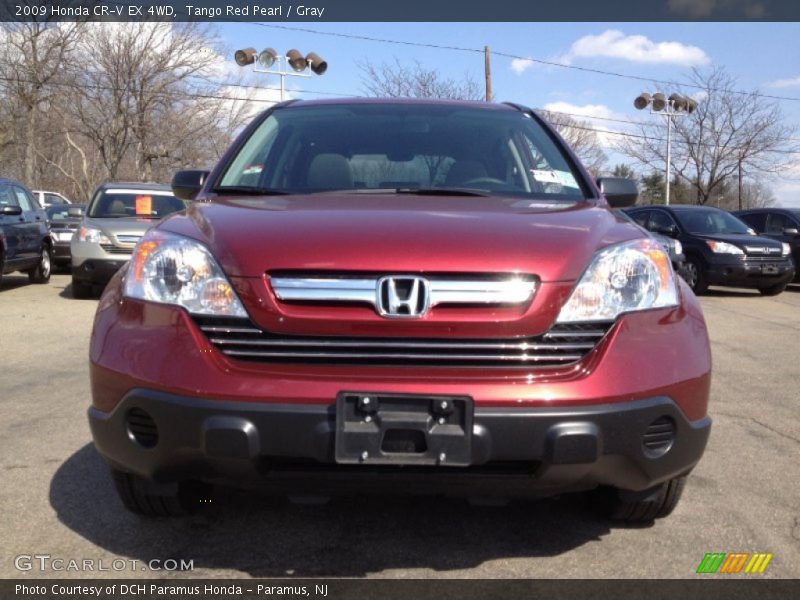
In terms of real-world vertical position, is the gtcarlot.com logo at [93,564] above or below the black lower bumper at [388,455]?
below

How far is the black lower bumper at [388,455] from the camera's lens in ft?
7.40

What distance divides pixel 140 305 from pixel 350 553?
3.69 ft

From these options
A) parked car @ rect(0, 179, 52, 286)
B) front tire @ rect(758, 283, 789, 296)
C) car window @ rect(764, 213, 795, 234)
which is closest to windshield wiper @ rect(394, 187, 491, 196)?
parked car @ rect(0, 179, 52, 286)

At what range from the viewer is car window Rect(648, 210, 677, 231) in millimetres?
14094

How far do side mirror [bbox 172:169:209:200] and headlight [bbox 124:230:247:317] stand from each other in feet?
2.99

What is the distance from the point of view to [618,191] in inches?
138

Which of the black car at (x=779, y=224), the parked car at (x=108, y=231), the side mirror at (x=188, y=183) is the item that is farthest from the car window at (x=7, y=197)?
the black car at (x=779, y=224)

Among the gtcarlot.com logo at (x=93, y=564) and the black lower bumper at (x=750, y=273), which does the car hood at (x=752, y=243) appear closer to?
the black lower bumper at (x=750, y=273)

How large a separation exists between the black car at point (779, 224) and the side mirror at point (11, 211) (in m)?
12.6

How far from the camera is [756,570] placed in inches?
109

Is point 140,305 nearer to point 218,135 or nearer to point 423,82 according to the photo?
point 423,82

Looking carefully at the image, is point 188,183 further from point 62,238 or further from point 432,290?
point 62,238

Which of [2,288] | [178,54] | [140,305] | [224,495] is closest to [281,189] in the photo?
[140,305]

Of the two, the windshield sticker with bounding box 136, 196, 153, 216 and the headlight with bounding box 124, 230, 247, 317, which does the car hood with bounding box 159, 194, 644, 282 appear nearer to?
the headlight with bounding box 124, 230, 247, 317
